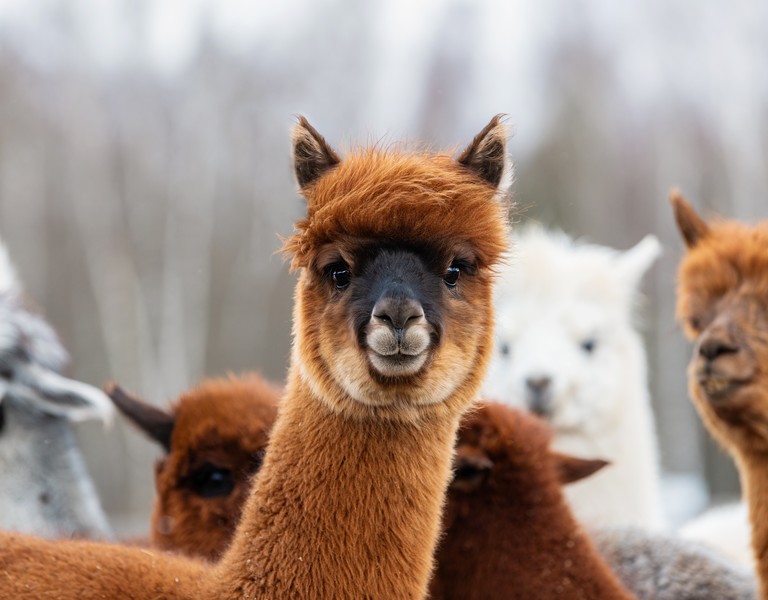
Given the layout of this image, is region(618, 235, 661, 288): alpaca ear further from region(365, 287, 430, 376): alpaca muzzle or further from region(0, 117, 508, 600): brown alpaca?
region(365, 287, 430, 376): alpaca muzzle

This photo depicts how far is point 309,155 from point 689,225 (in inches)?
101

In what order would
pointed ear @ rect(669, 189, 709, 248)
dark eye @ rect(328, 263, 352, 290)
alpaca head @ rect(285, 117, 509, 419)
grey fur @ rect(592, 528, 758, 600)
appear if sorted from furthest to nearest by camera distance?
pointed ear @ rect(669, 189, 709, 248) → grey fur @ rect(592, 528, 758, 600) → dark eye @ rect(328, 263, 352, 290) → alpaca head @ rect(285, 117, 509, 419)

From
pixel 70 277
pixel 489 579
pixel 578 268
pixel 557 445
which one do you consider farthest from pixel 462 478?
pixel 70 277

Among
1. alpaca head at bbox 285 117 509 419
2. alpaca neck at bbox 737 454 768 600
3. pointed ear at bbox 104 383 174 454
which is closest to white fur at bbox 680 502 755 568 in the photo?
alpaca neck at bbox 737 454 768 600

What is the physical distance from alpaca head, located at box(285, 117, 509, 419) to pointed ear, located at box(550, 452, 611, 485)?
1110 mm

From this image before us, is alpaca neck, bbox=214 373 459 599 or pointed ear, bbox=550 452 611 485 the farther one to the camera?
pointed ear, bbox=550 452 611 485

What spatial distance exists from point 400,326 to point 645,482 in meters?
4.61

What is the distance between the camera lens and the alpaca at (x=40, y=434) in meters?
5.34

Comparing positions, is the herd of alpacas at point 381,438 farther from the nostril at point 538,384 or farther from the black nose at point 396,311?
the nostril at point 538,384

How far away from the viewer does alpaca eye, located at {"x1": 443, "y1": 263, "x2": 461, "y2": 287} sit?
122 inches

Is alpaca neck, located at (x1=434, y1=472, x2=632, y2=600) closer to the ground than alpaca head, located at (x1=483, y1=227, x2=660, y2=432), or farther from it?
closer to the ground

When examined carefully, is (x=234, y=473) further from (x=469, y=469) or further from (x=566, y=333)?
(x=566, y=333)

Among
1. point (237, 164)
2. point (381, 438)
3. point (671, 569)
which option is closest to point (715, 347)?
point (671, 569)

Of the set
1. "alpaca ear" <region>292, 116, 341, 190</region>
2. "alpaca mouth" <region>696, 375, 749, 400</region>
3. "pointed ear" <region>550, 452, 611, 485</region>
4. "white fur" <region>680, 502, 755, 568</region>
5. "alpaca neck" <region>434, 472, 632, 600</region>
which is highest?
"white fur" <region>680, 502, 755, 568</region>
